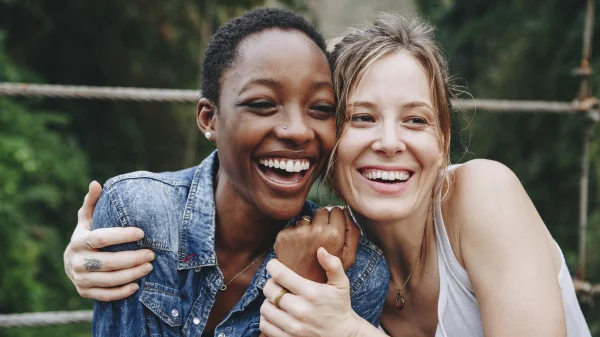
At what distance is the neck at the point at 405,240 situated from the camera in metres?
2.18

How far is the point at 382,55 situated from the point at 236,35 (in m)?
0.48

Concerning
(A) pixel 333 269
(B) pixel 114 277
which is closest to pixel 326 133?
(A) pixel 333 269

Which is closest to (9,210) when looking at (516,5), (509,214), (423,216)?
(423,216)

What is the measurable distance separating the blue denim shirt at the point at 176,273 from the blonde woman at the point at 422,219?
0.17 m

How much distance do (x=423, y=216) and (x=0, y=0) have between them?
3.44 m

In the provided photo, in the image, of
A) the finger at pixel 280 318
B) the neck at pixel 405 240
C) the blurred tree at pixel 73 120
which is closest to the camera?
the finger at pixel 280 318

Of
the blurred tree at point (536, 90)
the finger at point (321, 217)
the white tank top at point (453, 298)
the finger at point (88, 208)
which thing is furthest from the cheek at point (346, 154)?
the blurred tree at point (536, 90)

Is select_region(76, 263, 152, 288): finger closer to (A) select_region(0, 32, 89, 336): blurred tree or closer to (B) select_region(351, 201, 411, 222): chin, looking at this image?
(B) select_region(351, 201, 411, 222): chin

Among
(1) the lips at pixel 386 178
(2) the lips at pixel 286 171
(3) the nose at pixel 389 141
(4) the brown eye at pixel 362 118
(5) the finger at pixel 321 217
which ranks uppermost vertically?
(4) the brown eye at pixel 362 118

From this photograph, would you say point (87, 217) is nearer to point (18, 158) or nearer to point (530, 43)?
point (18, 158)

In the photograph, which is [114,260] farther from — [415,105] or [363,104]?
[415,105]

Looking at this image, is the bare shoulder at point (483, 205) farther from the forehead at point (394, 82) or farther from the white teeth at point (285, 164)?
the white teeth at point (285, 164)

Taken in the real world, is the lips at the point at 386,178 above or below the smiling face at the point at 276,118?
below

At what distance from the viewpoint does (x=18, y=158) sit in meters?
3.09
